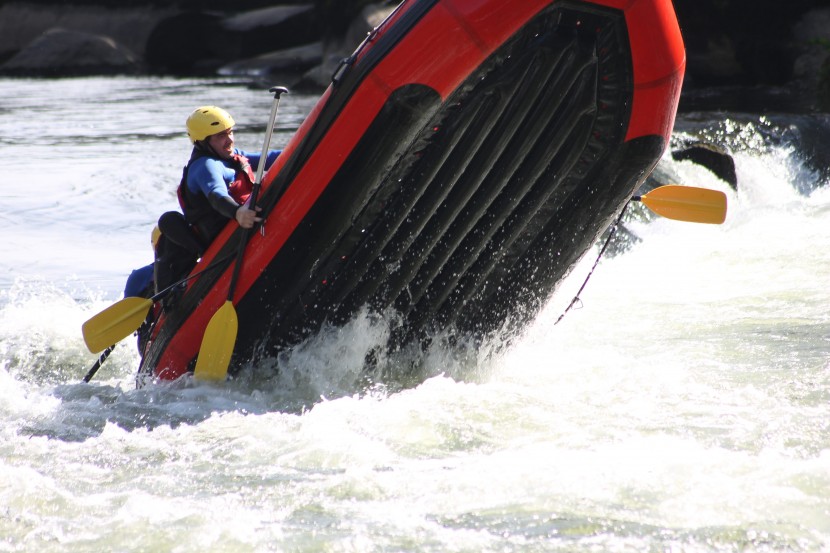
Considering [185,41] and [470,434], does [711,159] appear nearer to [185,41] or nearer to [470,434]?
[470,434]

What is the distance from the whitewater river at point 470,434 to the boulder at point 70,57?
739 inches

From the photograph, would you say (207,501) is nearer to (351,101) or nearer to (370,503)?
(370,503)

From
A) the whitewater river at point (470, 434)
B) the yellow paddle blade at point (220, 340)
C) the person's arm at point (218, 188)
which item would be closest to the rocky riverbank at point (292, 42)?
the whitewater river at point (470, 434)

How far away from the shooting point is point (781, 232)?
776cm

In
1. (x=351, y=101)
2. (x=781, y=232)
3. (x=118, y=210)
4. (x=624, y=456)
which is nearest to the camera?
(x=624, y=456)

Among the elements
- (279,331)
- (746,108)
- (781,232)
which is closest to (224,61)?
(746,108)

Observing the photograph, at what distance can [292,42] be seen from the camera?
85.0ft

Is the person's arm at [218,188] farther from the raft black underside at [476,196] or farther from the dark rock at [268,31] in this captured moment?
the dark rock at [268,31]

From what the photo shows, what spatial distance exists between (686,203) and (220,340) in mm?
1955

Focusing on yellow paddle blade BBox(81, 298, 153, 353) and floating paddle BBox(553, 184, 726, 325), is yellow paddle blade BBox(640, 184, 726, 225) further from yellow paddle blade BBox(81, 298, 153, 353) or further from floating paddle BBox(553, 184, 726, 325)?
yellow paddle blade BBox(81, 298, 153, 353)

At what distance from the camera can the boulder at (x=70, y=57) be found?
24125mm

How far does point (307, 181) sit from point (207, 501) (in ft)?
4.36

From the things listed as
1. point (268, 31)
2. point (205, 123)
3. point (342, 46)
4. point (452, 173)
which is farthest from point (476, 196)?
point (268, 31)

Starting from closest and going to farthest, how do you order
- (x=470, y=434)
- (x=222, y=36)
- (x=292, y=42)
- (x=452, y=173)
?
(x=470, y=434) → (x=452, y=173) → (x=292, y=42) → (x=222, y=36)
